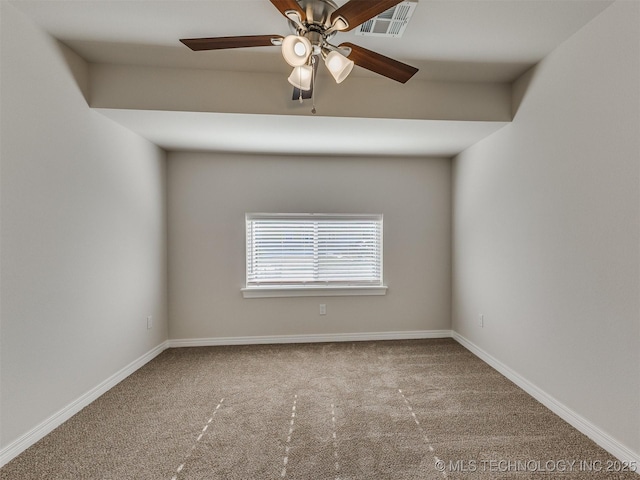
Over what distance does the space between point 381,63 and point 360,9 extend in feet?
1.29

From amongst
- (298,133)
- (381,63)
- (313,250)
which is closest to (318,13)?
(381,63)

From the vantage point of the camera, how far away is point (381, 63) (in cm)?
172

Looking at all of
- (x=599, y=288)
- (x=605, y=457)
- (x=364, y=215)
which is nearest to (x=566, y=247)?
(x=599, y=288)

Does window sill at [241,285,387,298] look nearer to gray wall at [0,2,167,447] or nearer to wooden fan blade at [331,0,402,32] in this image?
gray wall at [0,2,167,447]

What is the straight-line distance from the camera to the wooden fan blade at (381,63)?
5.37 ft

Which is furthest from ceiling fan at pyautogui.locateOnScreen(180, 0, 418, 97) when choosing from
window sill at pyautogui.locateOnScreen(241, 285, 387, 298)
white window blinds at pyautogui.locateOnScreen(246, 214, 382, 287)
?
window sill at pyautogui.locateOnScreen(241, 285, 387, 298)

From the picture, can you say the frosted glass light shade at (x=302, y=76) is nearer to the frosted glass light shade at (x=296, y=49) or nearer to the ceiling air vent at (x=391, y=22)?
the frosted glass light shade at (x=296, y=49)

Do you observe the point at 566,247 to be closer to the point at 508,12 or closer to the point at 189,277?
the point at 508,12

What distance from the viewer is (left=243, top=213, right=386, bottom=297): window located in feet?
12.1

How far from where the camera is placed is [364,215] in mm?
3760

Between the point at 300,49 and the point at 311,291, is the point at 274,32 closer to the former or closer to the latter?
the point at 300,49

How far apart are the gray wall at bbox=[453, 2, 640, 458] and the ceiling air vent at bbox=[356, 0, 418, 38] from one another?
1.08 m

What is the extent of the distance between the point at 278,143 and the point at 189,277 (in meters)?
1.75

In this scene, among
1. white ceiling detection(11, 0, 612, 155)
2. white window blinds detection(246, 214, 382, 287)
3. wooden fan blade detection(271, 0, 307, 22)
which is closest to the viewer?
wooden fan blade detection(271, 0, 307, 22)
